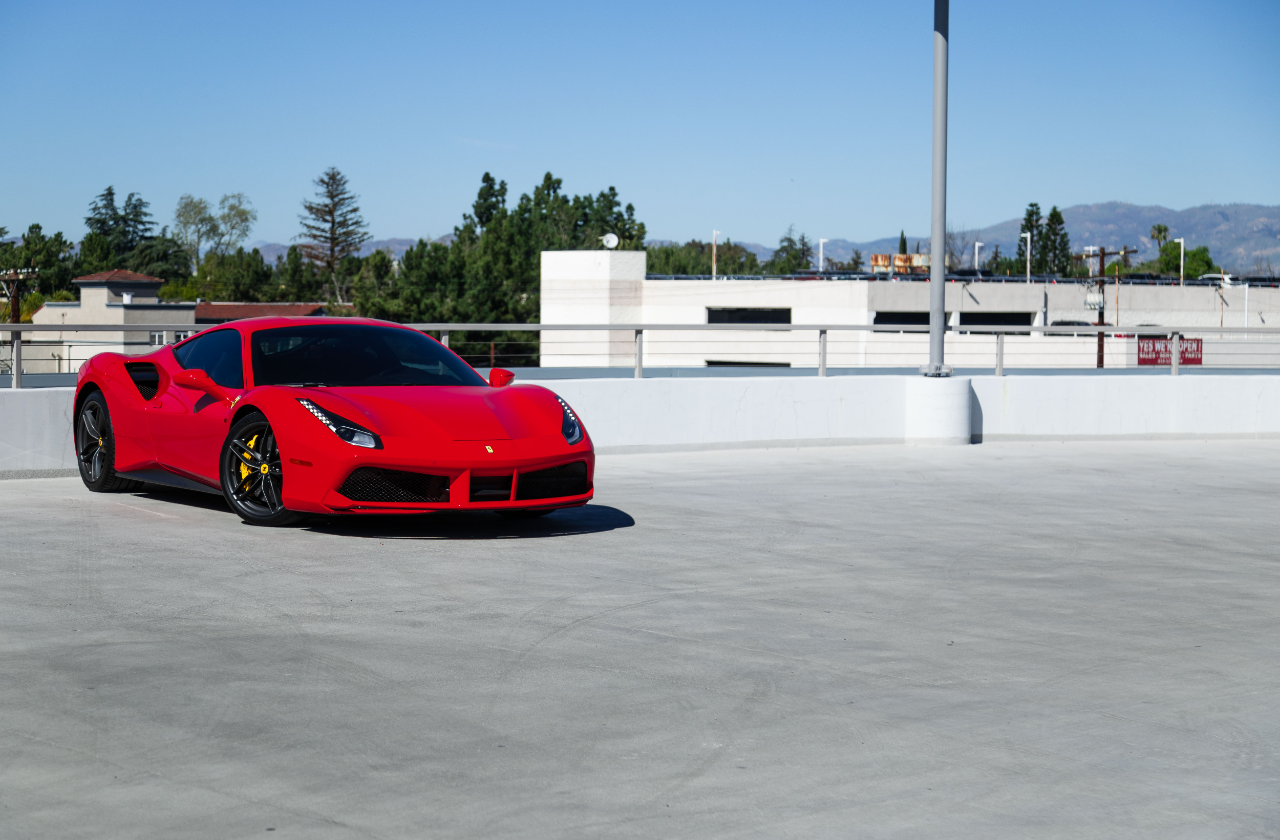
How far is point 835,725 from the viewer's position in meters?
4.12

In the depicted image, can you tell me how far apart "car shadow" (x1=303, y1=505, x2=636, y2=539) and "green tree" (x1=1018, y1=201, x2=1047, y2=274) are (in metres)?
160

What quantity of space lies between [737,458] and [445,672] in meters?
8.43

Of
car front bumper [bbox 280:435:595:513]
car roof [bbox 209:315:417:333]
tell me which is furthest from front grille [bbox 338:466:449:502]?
car roof [bbox 209:315:417:333]

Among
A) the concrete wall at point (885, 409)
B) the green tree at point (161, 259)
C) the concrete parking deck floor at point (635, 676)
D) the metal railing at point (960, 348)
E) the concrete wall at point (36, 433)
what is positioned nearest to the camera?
the concrete parking deck floor at point (635, 676)

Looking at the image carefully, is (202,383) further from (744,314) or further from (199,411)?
(744,314)

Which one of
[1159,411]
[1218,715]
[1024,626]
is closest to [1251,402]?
[1159,411]

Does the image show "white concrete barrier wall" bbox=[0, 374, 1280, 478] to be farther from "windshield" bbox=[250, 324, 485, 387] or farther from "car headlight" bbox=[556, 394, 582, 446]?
"car headlight" bbox=[556, 394, 582, 446]

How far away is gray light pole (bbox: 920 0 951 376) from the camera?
1441 cm

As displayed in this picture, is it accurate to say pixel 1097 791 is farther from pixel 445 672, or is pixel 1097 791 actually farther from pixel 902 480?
pixel 902 480

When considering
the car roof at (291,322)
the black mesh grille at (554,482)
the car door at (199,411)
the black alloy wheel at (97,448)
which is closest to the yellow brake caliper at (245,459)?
the car door at (199,411)

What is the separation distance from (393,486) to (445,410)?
0.62 meters

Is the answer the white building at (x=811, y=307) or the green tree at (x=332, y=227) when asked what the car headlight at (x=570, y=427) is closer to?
the white building at (x=811, y=307)

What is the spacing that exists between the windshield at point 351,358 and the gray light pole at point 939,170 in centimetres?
708

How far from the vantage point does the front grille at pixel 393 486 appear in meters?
7.33
